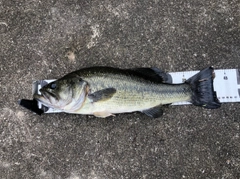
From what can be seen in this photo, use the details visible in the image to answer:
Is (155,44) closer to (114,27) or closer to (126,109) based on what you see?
(114,27)

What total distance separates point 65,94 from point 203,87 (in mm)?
1641

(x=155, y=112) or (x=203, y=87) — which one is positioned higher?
(x=203, y=87)

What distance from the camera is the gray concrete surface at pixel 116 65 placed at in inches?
137

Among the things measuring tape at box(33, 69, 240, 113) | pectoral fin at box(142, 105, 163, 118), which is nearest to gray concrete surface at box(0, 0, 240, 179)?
measuring tape at box(33, 69, 240, 113)

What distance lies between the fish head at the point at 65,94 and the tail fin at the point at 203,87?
1.30m

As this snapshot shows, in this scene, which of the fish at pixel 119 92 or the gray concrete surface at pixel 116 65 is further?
the gray concrete surface at pixel 116 65

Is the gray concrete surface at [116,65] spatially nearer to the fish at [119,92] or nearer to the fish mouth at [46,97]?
the fish at [119,92]

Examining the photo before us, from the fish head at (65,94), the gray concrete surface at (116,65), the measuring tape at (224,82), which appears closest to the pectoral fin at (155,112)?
the gray concrete surface at (116,65)

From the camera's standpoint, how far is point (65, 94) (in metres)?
3.17

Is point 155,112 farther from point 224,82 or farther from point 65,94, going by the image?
point 65,94

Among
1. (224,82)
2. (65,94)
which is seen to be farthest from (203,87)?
(65,94)

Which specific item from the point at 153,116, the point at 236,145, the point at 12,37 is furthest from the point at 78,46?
the point at 236,145

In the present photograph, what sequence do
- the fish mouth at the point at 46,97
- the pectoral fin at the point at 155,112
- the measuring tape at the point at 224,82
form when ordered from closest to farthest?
the fish mouth at the point at 46,97 < the pectoral fin at the point at 155,112 < the measuring tape at the point at 224,82

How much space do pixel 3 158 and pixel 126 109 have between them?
180cm
